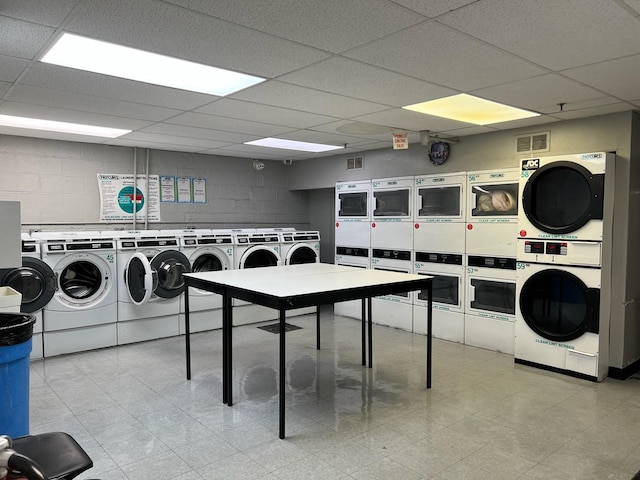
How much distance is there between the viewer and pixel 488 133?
192 inches

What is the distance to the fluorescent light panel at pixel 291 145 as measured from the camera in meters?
5.56

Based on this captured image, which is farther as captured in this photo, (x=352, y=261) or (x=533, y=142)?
(x=352, y=261)

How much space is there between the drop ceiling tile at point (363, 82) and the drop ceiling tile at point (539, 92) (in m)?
0.35

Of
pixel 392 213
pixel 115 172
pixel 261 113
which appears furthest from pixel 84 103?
pixel 392 213

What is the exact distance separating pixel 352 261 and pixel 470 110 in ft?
8.99

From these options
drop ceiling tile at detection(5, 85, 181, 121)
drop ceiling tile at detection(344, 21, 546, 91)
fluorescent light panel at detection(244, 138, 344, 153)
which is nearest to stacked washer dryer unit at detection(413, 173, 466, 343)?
fluorescent light panel at detection(244, 138, 344, 153)

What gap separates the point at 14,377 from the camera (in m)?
2.21

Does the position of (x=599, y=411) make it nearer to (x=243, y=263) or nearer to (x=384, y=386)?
(x=384, y=386)

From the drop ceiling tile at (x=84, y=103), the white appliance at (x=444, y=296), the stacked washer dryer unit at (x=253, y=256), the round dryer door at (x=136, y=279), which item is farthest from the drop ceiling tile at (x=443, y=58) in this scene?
the stacked washer dryer unit at (x=253, y=256)

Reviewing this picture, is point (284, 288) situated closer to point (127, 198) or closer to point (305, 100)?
point (305, 100)

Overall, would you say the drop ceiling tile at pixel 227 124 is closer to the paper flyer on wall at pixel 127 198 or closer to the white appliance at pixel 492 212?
the paper flyer on wall at pixel 127 198

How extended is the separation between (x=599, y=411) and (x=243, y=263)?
4077mm

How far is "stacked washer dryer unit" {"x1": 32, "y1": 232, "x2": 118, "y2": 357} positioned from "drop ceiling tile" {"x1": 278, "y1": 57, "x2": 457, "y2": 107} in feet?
9.76

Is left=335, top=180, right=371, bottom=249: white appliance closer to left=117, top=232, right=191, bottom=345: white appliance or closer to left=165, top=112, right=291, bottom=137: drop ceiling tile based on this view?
left=165, top=112, right=291, bottom=137: drop ceiling tile
